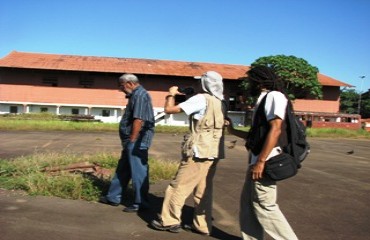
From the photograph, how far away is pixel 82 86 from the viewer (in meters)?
41.3

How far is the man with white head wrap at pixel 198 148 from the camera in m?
4.53

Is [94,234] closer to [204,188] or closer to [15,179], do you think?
[204,188]

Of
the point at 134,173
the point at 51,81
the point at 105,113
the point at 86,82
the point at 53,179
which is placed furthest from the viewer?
the point at 86,82

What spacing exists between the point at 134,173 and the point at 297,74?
35.8 meters

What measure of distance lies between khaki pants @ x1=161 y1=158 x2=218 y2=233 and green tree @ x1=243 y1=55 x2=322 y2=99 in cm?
3457

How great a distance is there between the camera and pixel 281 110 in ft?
12.2

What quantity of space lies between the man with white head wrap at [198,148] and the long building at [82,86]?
113 feet

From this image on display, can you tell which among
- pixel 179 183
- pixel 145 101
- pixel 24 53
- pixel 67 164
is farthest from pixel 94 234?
pixel 24 53

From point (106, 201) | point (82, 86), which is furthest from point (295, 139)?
point (82, 86)

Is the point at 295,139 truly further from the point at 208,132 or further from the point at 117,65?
the point at 117,65

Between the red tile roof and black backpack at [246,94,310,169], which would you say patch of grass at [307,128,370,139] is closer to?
the red tile roof

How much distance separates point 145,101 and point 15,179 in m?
2.62

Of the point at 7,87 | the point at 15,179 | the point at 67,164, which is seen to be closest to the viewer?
the point at 15,179

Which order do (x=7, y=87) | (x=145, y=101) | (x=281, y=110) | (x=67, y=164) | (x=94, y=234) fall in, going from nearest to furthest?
(x=281, y=110), (x=94, y=234), (x=145, y=101), (x=67, y=164), (x=7, y=87)
